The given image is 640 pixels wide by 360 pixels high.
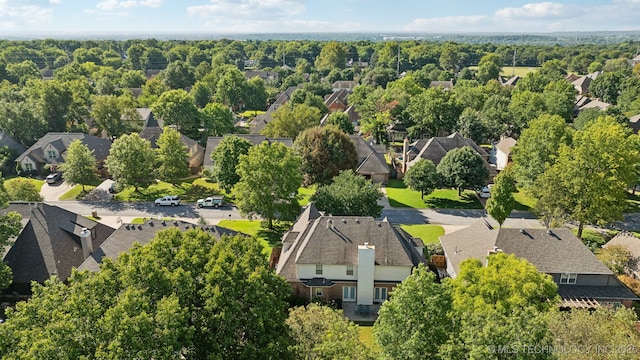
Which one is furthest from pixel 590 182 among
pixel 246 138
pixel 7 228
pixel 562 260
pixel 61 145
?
pixel 61 145

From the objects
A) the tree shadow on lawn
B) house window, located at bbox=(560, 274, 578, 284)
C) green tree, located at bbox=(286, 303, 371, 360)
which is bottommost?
the tree shadow on lawn

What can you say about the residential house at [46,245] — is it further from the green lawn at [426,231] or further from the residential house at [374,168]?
the residential house at [374,168]

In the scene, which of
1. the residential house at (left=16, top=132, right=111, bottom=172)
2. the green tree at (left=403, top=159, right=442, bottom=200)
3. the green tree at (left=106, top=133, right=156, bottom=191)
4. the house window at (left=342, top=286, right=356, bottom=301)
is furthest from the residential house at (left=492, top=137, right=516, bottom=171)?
the residential house at (left=16, top=132, right=111, bottom=172)

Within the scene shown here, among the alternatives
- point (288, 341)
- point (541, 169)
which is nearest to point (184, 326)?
point (288, 341)

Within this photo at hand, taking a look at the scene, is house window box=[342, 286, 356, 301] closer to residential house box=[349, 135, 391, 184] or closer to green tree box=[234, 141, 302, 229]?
green tree box=[234, 141, 302, 229]

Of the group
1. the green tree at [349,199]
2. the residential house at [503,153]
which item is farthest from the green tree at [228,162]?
the residential house at [503,153]
